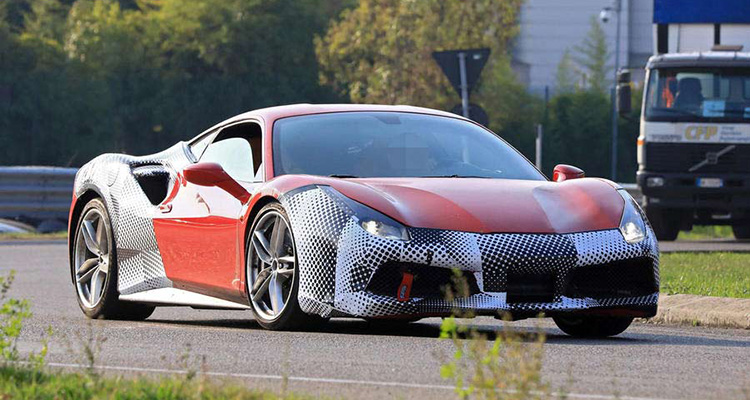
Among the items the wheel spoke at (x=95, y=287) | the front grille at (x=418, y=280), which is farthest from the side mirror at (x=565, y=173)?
the wheel spoke at (x=95, y=287)

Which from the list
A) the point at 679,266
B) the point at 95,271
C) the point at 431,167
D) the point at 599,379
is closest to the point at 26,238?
the point at 679,266

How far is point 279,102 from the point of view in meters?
77.7

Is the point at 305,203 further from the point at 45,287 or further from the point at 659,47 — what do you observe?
the point at 659,47

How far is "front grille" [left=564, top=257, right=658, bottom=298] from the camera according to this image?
8.01 m

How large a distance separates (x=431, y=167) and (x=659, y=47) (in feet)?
48.9

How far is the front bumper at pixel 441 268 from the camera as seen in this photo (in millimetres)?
7742

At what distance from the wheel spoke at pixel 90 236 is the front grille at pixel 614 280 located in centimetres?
343

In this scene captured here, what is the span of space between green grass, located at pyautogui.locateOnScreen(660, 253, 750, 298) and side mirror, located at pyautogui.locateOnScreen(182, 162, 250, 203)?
404 centimetres

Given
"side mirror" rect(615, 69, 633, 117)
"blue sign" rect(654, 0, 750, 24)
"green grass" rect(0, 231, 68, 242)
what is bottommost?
"green grass" rect(0, 231, 68, 242)

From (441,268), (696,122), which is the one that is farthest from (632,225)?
(696,122)

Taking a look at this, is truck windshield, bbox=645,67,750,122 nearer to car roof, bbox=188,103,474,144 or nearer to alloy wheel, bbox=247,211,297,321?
car roof, bbox=188,103,474,144

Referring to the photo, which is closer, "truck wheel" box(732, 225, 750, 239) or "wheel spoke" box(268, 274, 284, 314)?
"wheel spoke" box(268, 274, 284, 314)

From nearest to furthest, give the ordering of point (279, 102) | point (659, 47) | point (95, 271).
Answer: point (95, 271), point (659, 47), point (279, 102)

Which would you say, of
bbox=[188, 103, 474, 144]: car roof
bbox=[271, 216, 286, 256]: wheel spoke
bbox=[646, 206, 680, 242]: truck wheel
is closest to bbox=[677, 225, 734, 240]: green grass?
bbox=[646, 206, 680, 242]: truck wheel
